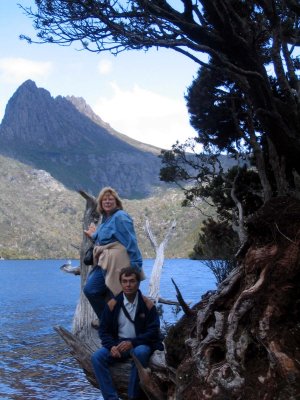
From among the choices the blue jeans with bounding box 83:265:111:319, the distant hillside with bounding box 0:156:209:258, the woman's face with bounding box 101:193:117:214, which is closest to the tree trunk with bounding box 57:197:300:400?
the blue jeans with bounding box 83:265:111:319

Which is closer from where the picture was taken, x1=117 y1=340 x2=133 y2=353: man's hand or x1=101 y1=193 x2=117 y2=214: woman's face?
x1=117 y1=340 x2=133 y2=353: man's hand

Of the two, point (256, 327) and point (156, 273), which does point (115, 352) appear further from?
point (156, 273)

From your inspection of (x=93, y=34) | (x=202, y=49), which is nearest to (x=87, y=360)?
(x=202, y=49)

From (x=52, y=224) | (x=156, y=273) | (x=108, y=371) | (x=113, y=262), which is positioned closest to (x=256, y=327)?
(x=108, y=371)

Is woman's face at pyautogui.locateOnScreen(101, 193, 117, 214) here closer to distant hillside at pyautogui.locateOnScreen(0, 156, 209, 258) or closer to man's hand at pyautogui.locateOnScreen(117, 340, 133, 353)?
man's hand at pyautogui.locateOnScreen(117, 340, 133, 353)

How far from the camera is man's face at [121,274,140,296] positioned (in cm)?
445

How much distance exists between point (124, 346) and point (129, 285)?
521mm

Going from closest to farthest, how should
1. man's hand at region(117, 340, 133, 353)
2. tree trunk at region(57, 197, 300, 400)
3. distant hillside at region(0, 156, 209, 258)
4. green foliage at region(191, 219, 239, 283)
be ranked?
1. tree trunk at region(57, 197, 300, 400)
2. man's hand at region(117, 340, 133, 353)
3. green foliage at region(191, 219, 239, 283)
4. distant hillside at region(0, 156, 209, 258)

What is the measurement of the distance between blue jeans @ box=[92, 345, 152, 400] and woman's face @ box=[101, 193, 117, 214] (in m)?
1.45

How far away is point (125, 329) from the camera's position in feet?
14.8

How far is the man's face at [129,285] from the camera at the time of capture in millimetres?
4449

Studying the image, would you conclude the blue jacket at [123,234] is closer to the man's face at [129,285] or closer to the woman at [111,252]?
the woman at [111,252]

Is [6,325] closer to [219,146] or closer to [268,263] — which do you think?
[219,146]

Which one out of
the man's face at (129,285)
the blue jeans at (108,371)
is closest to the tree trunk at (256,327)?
the blue jeans at (108,371)
